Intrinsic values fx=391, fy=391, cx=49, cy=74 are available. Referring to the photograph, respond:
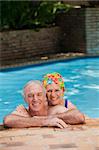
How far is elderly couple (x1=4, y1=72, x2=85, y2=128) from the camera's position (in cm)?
365

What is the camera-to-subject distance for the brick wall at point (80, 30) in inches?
615

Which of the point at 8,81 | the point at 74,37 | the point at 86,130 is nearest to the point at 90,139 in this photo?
the point at 86,130

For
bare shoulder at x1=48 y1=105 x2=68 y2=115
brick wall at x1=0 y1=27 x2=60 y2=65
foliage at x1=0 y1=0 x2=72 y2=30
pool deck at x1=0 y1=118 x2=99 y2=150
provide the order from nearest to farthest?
pool deck at x1=0 y1=118 x2=99 y2=150 < bare shoulder at x1=48 y1=105 x2=68 y2=115 < brick wall at x1=0 y1=27 x2=60 y2=65 < foliage at x1=0 y1=0 x2=72 y2=30

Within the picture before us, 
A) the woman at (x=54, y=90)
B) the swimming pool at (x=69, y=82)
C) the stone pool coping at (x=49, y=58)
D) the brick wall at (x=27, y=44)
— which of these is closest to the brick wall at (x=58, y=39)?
the brick wall at (x=27, y=44)

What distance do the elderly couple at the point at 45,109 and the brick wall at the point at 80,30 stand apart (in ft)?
38.7

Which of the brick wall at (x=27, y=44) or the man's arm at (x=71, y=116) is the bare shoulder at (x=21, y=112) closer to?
the man's arm at (x=71, y=116)

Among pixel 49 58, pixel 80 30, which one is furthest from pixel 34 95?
pixel 80 30

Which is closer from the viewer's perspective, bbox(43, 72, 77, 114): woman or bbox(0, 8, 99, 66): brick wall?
bbox(43, 72, 77, 114): woman

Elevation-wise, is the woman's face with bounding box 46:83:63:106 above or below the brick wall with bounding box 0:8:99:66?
above

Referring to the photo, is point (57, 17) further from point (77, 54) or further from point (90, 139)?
point (90, 139)

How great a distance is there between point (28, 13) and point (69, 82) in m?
6.02

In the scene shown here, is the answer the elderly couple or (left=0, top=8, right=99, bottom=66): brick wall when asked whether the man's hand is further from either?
(left=0, top=8, right=99, bottom=66): brick wall

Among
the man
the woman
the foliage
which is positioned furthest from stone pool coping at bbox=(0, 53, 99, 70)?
the man

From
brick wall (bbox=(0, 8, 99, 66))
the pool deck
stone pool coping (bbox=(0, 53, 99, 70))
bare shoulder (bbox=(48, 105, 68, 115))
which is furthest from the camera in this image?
brick wall (bbox=(0, 8, 99, 66))
